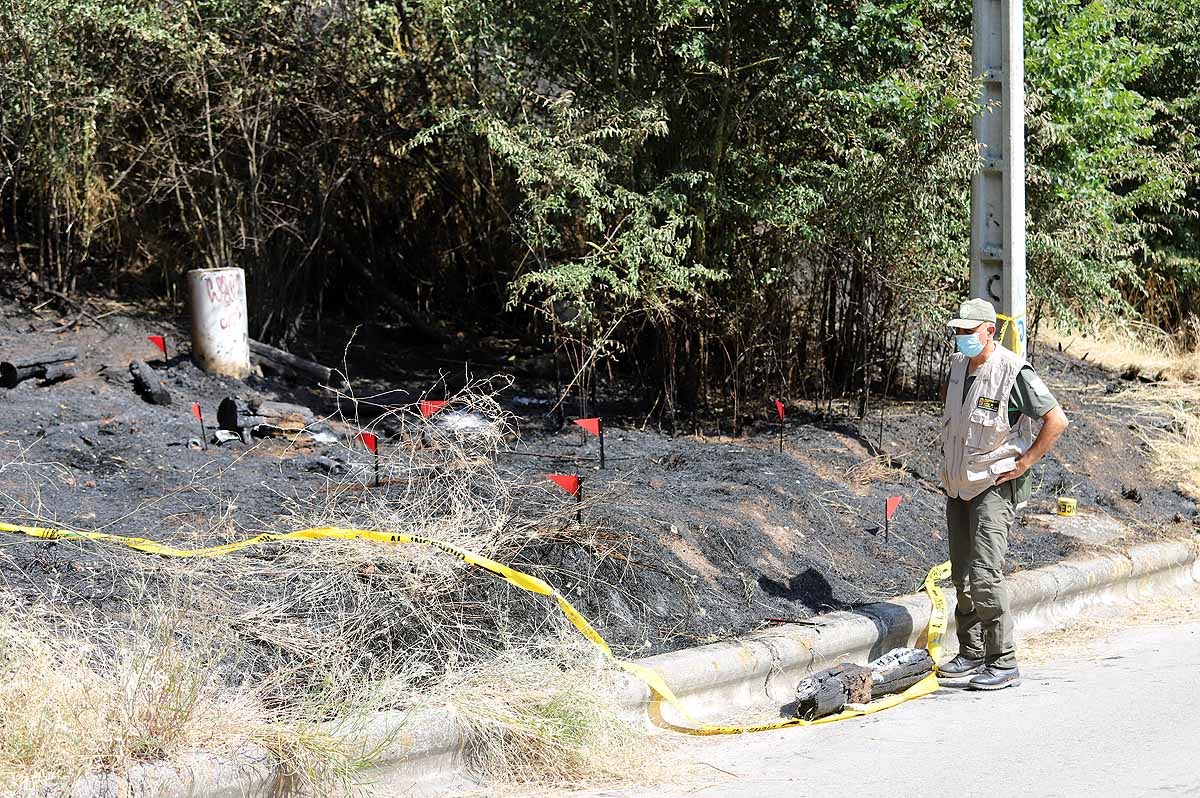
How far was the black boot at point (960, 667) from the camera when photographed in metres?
6.32

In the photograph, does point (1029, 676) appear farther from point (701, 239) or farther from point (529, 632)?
point (701, 239)

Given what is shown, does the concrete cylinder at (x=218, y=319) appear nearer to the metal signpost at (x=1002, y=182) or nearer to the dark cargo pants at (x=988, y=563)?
the metal signpost at (x=1002, y=182)

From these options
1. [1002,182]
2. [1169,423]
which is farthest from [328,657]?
[1169,423]

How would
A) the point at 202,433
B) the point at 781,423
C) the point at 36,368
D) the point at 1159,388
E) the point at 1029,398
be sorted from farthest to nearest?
the point at 1159,388 < the point at 36,368 < the point at 781,423 < the point at 202,433 < the point at 1029,398

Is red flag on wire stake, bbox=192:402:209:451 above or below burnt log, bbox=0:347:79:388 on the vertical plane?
below

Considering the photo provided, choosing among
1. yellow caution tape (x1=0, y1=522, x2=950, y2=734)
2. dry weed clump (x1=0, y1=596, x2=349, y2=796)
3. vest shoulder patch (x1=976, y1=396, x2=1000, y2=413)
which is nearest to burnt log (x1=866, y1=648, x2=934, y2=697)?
yellow caution tape (x1=0, y1=522, x2=950, y2=734)

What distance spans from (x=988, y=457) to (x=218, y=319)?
6.35 meters

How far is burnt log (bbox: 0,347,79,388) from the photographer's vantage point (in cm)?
952

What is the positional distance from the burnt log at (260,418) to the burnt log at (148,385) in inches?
17.0

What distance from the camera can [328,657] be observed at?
5184mm

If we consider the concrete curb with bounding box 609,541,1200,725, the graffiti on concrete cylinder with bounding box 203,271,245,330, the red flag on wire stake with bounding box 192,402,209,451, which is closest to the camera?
the concrete curb with bounding box 609,541,1200,725

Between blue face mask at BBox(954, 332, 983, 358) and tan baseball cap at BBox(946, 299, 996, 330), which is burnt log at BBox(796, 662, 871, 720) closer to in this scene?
blue face mask at BBox(954, 332, 983, 358)

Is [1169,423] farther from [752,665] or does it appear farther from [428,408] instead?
[428,408]

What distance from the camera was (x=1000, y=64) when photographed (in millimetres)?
8133
